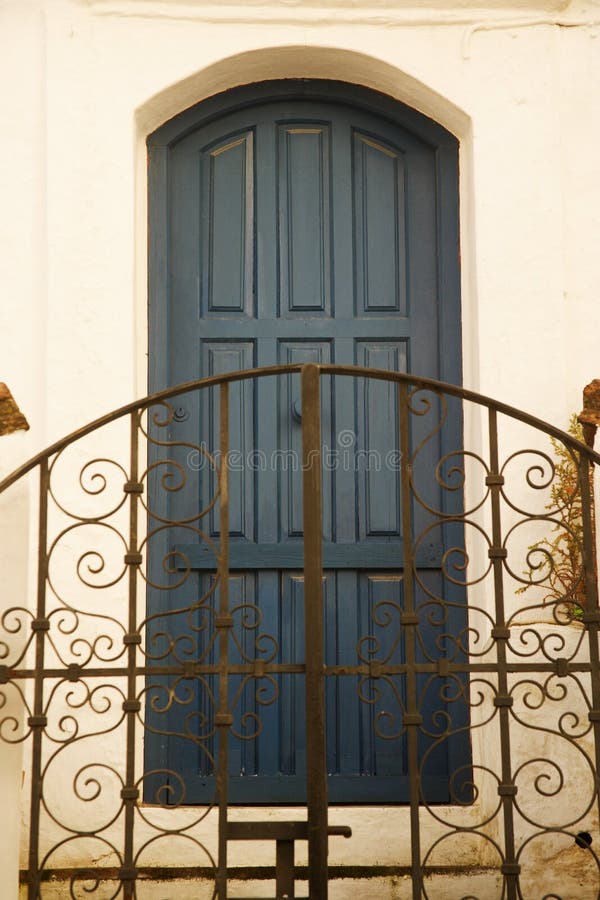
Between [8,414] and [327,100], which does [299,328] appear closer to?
[327,100]

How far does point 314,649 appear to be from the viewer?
3582 mm

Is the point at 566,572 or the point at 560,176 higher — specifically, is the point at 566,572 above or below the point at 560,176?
below

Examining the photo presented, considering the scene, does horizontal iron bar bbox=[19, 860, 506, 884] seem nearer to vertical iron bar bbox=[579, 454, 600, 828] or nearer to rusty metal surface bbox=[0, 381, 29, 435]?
vertical iron bar bbox=[579, 454, 600, 828]

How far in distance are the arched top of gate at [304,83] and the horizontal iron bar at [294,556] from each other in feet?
6.21

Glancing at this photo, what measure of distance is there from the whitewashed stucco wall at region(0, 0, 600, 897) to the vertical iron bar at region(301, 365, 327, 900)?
1.20 m

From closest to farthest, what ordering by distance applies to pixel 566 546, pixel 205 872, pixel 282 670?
pixel 282 670
pixel 205 872
pixel 566 546

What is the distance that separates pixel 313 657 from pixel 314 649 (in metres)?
0.03

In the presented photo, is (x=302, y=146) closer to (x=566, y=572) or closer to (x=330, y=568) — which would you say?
(x=330, y=568)

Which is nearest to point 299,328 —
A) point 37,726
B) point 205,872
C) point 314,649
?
point 314,649

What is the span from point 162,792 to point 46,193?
258 centimetres

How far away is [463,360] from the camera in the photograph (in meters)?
4.84

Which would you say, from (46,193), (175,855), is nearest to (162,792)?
(175,855)

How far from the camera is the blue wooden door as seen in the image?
4680mm

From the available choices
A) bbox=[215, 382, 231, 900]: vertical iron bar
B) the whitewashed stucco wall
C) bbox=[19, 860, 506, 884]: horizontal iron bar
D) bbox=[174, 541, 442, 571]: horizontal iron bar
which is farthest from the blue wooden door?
bbox=[215, 382, 231, 900]: vertical iron bar
